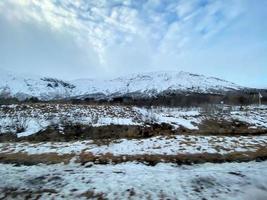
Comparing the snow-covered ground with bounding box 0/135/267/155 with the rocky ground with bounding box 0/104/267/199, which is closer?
the rocky ground with bounding box 0/104/267/199

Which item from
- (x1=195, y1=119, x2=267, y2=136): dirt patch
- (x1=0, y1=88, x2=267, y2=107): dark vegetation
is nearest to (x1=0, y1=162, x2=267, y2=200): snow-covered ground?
(x1=195, y1=119, x2=267, y2=136): dirt patch

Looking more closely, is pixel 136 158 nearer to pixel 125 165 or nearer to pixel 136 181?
pixel 125 165

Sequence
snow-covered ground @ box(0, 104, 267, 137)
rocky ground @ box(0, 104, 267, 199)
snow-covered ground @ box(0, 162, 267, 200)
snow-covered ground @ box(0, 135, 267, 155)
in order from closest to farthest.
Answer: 1. snow-covered ground @ box(0, 162, 267, 200)
2. rocky ground @ box(0, 104, 267, 199)
3. snow-covered ground @ box(0, 135, 267, 155)
4. snow-covered ground @ box(0, 104, 267, 137)

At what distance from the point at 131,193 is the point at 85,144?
320 inches

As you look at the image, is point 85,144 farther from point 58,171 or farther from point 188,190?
point 188,190

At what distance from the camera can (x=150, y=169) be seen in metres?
10.9

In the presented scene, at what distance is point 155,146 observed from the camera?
581 inches

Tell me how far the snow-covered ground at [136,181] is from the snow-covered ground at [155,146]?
217 centimetres

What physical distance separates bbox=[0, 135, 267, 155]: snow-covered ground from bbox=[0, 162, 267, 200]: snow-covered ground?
217 cm

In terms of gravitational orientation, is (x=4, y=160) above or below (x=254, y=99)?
below

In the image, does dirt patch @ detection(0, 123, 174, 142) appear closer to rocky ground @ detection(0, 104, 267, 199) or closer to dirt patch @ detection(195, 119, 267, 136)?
rocky ground @ detection(0, 104, 267, 199)

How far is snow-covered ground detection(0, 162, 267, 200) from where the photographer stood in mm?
7977

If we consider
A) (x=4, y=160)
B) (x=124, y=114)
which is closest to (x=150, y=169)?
(x=4, y=160)

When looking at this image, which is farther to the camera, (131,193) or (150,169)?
(150,169)
